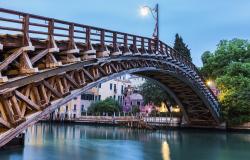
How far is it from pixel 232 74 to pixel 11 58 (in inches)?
1720

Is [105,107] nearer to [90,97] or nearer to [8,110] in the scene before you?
[90,97]

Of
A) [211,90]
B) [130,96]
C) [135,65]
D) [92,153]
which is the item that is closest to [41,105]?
[92,153]

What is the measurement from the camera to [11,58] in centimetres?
1559

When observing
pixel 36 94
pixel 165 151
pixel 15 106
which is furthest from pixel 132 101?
pixel 15 106

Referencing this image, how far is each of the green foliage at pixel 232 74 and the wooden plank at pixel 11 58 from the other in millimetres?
39399

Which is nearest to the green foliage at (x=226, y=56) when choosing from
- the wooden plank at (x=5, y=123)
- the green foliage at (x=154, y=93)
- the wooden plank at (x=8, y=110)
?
the green foliage at (x=154, y=93)

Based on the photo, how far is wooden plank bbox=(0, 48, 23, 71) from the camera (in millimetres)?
14995

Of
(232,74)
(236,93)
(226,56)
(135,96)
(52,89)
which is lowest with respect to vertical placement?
(52,89)

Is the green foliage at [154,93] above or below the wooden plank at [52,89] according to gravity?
above

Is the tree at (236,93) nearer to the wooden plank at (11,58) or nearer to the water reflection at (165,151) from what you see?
the water reflection at (165,151)

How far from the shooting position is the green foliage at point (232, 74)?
51844mm

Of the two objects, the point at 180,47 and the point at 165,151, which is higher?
the point at 180,47

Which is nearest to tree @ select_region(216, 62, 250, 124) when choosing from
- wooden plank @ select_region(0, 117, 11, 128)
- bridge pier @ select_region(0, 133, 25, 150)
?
bridge pier @ select_region(0, 133, 25, 150)

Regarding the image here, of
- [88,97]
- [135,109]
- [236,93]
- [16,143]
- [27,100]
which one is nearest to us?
[27,100]
